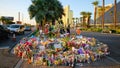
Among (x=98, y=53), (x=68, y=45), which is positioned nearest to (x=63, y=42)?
(x=68, y=45)

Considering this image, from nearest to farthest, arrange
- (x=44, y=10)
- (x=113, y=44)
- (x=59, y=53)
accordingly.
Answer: (x=59, y=53) < (x=113, y=44) < (x=44, y=10)

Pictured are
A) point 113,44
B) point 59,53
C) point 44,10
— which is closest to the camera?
point 59,53

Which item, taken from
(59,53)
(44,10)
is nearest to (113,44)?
(59,53)

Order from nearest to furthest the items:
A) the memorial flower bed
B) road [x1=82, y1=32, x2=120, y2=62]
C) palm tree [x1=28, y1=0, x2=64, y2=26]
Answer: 1. the memorial flower bed
2. road [x1=82, y1=32, x2=120, y2=62]
3. palm tree [x1=28, y1=0, x2=64, y2=26]

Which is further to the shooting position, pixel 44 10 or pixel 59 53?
pixel 44 10

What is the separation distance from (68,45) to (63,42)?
1.49 ft

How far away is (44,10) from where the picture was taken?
47.6 m

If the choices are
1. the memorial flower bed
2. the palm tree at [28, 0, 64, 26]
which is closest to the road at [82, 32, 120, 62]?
the memorial flower bed

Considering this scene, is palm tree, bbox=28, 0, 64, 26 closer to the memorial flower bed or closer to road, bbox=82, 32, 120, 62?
road, bbox=82, 32, 120, 62

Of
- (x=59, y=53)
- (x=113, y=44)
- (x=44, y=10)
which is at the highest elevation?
(x=44, y=10)

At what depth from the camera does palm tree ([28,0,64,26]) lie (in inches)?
1861

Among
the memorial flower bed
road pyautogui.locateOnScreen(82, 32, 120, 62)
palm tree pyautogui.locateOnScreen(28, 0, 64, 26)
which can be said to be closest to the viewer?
the memorial flower bed

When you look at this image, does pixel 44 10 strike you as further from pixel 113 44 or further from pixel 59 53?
pixel 59 53

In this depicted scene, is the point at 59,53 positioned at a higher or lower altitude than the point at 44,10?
lower
